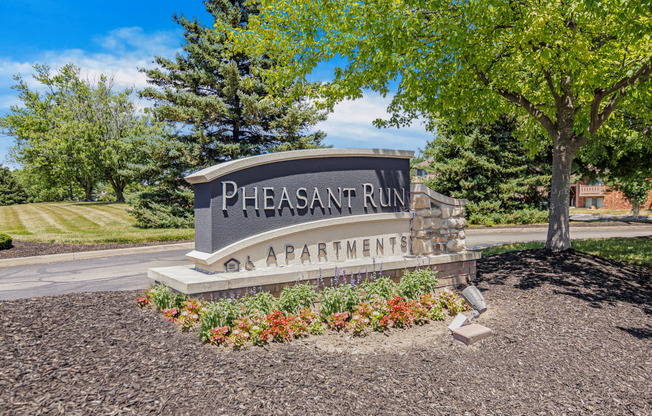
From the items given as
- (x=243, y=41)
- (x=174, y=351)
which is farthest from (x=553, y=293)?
(x=243, y=41)

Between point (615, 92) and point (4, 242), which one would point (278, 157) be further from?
point (4, 242)

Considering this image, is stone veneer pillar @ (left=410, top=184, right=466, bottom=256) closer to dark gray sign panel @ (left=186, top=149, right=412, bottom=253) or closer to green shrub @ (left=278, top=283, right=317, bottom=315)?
dark gray sign panel @ (left=186, top=149, right=412, bottom=253)

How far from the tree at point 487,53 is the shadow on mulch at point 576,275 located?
0.82 metres

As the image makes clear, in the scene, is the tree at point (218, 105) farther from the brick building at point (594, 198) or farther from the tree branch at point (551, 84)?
the brick building at point (594, 198)

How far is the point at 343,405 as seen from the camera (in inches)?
Answer: 116

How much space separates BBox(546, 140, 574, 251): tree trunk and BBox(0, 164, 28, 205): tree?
192 ft

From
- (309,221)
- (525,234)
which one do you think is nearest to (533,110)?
(309,221)

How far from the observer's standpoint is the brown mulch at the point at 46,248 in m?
10.6

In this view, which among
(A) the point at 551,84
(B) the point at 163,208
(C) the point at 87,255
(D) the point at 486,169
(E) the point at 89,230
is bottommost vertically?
(C) the point at 87,255

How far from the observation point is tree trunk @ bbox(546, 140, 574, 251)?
332 inches

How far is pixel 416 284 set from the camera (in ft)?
17.6

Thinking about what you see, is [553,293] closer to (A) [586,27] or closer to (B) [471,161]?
(A) [586,27]

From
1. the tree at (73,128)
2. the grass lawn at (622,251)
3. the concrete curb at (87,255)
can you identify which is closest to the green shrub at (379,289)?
the grass lawn at (622,251)

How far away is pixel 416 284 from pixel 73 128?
34.8 m
